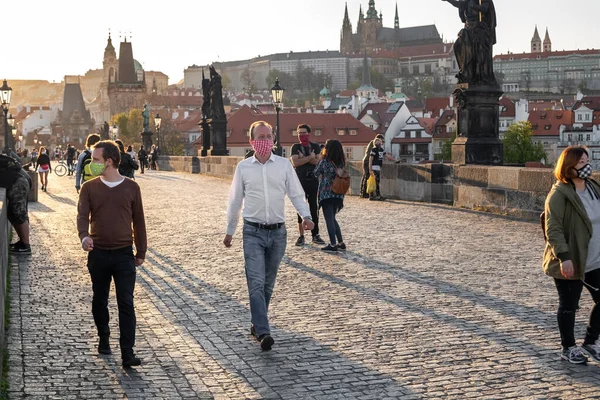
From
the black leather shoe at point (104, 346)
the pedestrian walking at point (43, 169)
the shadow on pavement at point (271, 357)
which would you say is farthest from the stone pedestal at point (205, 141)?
the black leather shoe at point (104, 346)

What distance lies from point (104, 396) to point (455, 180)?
41.0 ft

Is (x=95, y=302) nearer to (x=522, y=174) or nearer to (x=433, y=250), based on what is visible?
(x=433, y=250)

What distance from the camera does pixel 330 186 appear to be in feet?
37.7

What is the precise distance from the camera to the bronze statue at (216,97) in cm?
3703

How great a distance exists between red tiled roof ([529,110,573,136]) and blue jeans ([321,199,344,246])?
11844cm

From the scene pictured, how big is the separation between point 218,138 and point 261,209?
32.1m

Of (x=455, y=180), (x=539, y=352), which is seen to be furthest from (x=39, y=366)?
(x=455, y=180)

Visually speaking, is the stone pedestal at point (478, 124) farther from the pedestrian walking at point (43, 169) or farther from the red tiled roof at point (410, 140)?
the red tiled roof at point (410, 140)

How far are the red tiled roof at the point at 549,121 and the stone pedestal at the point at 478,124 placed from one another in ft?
368

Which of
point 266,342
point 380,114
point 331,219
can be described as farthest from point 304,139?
point 380,114

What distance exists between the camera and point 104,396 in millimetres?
5422

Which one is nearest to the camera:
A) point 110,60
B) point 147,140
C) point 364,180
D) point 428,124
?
point 364,180

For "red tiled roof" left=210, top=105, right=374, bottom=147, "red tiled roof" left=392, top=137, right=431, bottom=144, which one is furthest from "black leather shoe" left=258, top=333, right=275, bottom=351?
"red tiled roof" left=392, top=137, right=431, bottom=144

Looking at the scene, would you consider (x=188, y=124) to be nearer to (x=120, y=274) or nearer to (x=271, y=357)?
(x=120, y=274)
